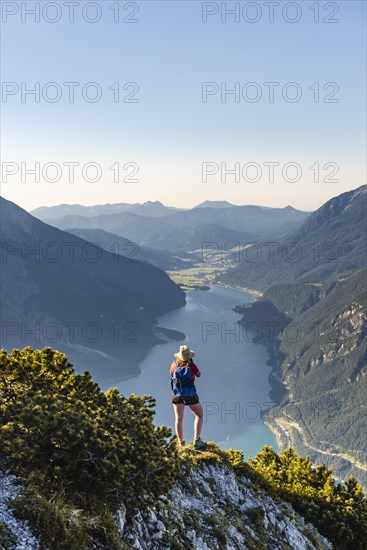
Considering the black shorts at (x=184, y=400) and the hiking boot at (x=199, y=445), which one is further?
the hiking boot at (x=199, y=445)

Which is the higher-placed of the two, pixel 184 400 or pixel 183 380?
pixel 183 380

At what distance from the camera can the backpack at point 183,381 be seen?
21578 mm

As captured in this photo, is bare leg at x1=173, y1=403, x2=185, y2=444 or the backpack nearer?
the backpack

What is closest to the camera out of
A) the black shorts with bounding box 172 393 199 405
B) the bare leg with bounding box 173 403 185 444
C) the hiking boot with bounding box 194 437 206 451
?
the black shorts with bounding box 172 393 199 405

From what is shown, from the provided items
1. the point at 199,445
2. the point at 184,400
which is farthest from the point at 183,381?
the point at 199,445

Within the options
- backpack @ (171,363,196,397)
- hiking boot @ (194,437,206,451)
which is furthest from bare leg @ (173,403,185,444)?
hiking boot @ (194,437,206,451)

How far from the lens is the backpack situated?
21.6m

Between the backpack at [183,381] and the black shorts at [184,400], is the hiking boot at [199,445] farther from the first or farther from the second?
the backpack at [183,381]

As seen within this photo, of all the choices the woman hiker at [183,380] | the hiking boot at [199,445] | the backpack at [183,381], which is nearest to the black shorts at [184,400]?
the woman hiker at [183,380]

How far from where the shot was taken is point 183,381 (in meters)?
21.7

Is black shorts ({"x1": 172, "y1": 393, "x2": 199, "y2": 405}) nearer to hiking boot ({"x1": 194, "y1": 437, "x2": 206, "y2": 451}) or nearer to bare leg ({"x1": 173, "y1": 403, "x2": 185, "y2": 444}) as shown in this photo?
bare leg ({"x1": 173, "y1": 403, "x2": 185, "y2": 444})

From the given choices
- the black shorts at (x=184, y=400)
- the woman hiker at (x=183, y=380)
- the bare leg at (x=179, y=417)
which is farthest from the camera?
the bare leg at (x=179, y=417)

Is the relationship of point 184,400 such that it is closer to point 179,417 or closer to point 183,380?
point 183,380

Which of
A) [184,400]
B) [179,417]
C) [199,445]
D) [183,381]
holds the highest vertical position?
[183,381]
